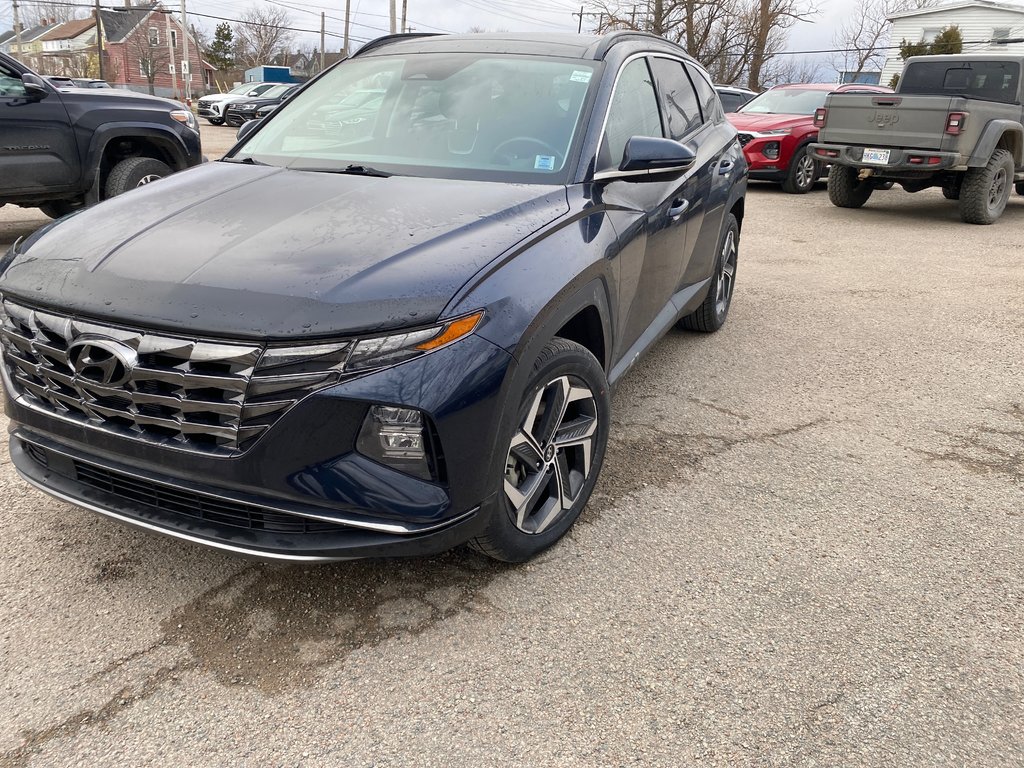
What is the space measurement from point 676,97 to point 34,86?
5064 millimetres

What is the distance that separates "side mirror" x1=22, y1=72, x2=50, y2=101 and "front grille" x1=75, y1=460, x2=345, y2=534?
208 inches

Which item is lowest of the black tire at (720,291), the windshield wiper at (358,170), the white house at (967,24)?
the black tire at (720,291)

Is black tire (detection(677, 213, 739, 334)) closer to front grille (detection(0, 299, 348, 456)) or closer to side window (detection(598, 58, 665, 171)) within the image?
side window (detection(598, 58, 665, 171))

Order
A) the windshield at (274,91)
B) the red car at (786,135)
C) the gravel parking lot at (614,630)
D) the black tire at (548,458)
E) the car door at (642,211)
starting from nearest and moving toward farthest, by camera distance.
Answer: the gravel parking lot at (614,630) < the black tire at (548,458) < the car door at (642,211) < the red car at (786,135) < the windshield at (274,91)

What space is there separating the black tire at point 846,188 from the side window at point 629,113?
7.76m

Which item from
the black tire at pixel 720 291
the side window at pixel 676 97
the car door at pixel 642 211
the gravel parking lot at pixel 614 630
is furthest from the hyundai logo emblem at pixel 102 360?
the black tire at pixel 720 291

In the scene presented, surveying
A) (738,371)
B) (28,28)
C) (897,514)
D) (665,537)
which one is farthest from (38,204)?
(28,28)

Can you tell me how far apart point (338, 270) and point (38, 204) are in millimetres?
6501

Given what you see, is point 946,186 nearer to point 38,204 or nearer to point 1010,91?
point 1010,91

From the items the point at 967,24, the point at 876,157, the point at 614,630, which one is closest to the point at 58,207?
the point at 614,630

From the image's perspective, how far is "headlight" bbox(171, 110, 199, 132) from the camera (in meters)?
7.57

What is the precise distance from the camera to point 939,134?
29.4 ft

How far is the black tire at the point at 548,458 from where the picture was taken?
8.21 ft

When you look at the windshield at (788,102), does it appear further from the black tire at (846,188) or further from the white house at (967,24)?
the white house at (967,24)
